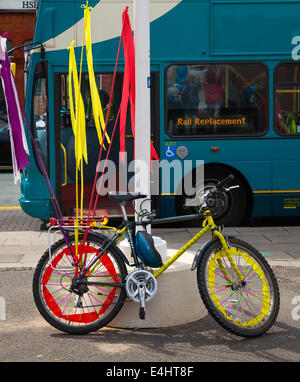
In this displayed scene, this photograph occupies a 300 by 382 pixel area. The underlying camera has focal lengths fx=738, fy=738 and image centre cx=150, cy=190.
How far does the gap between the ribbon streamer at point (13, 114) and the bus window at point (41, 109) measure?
15.4 feet

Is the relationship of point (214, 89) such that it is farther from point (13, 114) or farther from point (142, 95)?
point (13, 114)

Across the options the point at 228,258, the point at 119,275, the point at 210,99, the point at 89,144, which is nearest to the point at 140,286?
the point at 119,275

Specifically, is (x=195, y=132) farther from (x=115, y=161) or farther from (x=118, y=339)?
(x=118, y=339)

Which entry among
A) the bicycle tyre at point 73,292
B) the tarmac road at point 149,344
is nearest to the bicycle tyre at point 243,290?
the tarmac road at point 149,344

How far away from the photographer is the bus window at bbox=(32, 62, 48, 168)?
10.0 metres

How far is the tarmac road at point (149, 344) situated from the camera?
485 cm

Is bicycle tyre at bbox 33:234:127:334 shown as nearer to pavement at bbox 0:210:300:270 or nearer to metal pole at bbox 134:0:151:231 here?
metal pole at bbox 134:0:151:231

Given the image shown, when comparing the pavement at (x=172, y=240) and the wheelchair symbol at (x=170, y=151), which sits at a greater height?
the wheelchair symbol at (x=170, y=151)

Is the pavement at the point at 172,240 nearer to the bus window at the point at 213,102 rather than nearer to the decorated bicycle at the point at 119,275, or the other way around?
the bus window at the point at 213,102

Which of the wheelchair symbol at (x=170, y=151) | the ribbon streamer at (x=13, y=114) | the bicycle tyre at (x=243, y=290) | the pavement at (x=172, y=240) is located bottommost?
the pavement at (x=172, y=240)

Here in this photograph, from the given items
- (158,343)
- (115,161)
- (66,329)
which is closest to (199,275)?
(158,343)

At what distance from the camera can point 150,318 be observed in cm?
554

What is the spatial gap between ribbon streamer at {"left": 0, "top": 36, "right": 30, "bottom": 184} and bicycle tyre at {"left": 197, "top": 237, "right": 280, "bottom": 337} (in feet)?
4.94
